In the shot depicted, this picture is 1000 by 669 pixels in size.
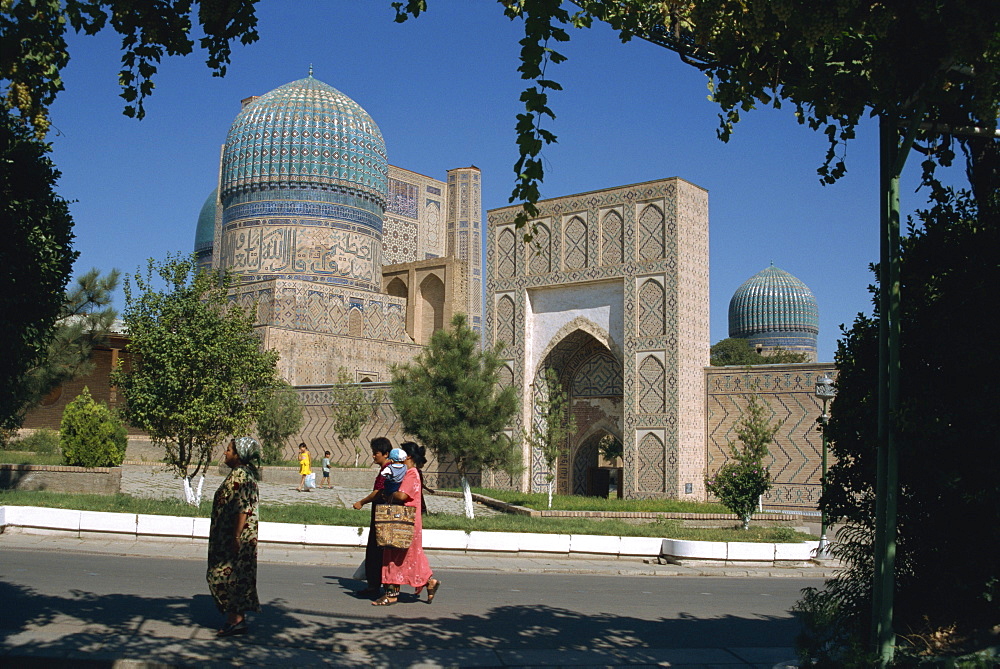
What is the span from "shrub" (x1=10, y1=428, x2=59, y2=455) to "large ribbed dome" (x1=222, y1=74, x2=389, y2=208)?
11.2 m

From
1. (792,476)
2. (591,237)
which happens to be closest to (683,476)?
(792,476)

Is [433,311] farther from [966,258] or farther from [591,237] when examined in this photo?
[966,258]

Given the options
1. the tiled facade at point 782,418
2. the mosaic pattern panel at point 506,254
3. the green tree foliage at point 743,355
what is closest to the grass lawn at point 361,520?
the tiled facade at point 782,418

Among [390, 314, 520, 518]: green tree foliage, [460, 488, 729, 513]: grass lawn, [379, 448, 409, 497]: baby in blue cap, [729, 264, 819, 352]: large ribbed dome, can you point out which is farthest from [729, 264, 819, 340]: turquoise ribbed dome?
[379, 448, 409, 497]: baby in blue cap

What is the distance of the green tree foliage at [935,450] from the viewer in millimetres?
4379

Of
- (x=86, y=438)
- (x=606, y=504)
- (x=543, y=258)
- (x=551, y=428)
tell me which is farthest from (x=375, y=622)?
(x=543, y=258)

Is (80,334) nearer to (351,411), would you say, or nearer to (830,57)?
(351,411)

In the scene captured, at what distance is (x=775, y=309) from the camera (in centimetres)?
5150

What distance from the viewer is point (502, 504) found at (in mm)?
18891

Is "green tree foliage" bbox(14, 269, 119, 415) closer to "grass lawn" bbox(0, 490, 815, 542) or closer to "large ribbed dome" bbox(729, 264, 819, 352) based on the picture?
"grass lawn" bbox(0, 490, 815, 542)

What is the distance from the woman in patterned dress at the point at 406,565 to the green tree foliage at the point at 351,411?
18.5 m

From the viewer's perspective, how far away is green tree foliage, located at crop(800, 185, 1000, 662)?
438 centimetres

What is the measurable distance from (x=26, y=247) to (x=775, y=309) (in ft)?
162

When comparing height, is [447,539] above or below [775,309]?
below
